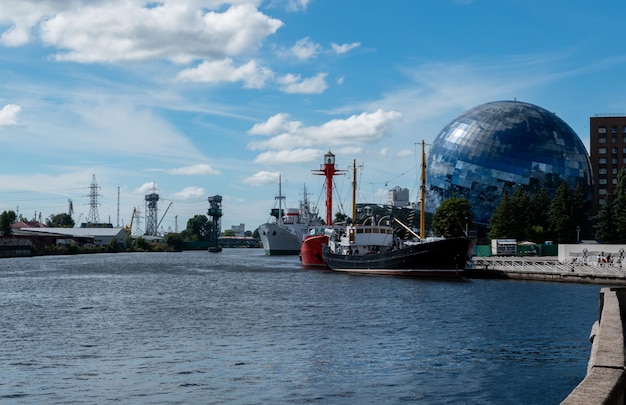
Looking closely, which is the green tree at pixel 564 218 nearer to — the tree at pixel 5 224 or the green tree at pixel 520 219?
the green tree at pixel 520 219

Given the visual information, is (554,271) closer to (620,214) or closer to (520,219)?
(620,214)

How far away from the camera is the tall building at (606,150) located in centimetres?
18462

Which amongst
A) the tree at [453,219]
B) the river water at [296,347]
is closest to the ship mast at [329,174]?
the tree at [453,219]

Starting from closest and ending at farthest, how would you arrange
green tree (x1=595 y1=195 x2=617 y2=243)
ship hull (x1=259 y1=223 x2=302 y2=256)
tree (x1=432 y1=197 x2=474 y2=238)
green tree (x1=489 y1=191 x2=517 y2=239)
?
green tree (x1=595 y1=195 x2=617 y2=243) < green tree (x1=489 y1=191 x2=517 y2=239) < tree (x1=432 y1=197 x2=474 y2=238) < ship hull (x1=259 y1=223 x2=302 y2=256)

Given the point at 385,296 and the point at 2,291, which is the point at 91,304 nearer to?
the point at 2,291

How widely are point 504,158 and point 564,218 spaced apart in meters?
43.0

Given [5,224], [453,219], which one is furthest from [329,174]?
[5,224]

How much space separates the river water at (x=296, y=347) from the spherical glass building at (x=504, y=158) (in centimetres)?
9834

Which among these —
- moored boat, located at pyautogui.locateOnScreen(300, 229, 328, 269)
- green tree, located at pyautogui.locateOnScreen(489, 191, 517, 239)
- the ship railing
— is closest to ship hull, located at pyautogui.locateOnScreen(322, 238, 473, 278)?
the ship railing

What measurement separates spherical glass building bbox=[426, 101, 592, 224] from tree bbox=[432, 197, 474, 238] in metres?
32.6

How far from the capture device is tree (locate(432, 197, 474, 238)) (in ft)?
407

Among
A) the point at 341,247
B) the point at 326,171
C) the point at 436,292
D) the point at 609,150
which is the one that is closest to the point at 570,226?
the point at 341,247

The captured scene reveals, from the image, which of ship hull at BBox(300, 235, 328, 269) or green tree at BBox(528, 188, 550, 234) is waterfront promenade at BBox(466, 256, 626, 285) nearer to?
ship hull at BBox(300, 235, 328, 269)

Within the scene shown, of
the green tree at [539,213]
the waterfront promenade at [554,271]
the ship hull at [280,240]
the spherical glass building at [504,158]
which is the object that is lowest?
the waterfront promenade at [554,271]
